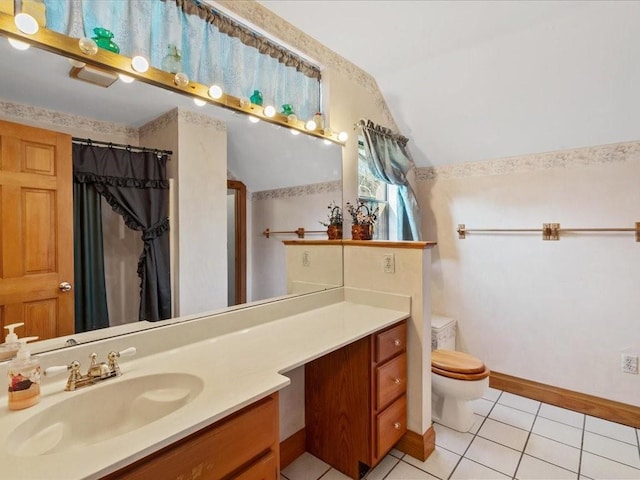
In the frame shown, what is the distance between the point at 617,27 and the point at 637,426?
7.76ft

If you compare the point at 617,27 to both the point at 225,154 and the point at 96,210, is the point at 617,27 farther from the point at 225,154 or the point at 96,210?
the point at 96,210

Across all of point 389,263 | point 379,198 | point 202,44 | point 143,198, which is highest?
point 202,44

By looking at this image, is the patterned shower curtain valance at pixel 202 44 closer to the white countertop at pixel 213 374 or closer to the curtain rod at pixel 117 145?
the curtain rod at pixel 117 145

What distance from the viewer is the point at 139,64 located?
1.27 m

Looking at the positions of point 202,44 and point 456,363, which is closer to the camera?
point 202,44

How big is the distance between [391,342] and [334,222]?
2.83 feet

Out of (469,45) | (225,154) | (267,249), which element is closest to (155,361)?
(267,249)

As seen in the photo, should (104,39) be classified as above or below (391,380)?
above

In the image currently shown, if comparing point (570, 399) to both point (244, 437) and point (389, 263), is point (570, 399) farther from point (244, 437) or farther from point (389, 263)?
point (244, 437)

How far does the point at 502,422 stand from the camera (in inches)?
86.0

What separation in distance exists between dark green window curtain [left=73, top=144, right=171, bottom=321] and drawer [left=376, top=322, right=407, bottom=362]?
3.27 feet

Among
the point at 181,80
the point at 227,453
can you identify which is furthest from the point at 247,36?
the point at 227,453

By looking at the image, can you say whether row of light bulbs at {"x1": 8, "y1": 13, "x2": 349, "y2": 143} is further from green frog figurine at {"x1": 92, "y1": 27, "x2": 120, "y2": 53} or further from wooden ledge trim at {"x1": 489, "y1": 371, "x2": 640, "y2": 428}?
wooden ledge trim at {"x1": 489, "y1": 371, "x2": 640, "y2": 428}

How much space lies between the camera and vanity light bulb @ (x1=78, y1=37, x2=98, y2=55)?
1135 mm
